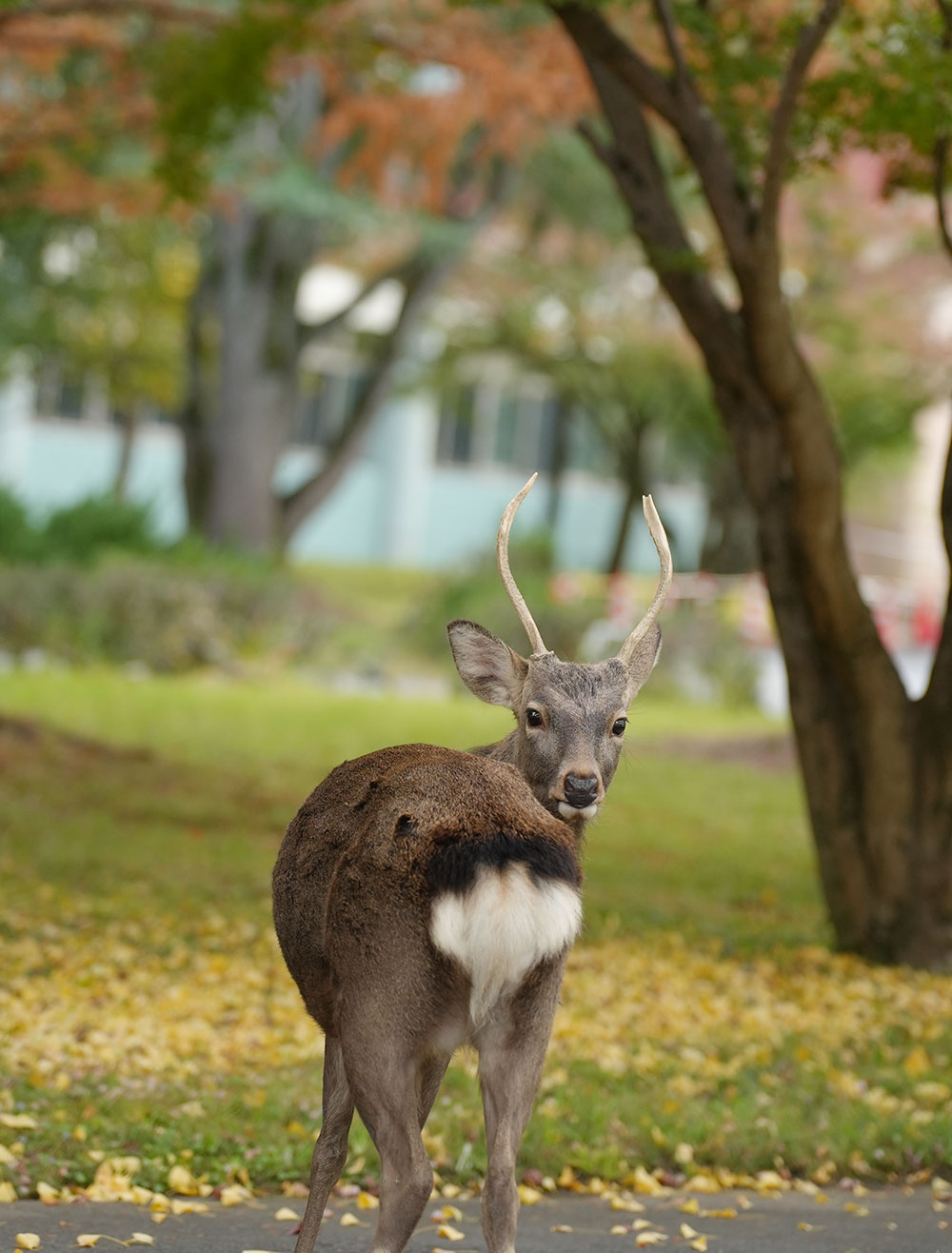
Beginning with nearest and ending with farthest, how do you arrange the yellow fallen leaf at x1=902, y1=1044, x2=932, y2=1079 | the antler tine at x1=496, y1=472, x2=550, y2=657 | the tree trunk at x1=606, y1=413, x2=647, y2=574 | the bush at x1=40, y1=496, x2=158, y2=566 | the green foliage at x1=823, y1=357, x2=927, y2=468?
the antler tine at x1=496, y1=472, x2=550, y2=657 → the yellow fallen leaf at x1=902, y1=1044, x2=932, y2=1079 → the bush at x1=40, y1=496, x2=158, y2=566 → the green foliage at x1=823, y1=357, x2=927, y2=468 → the tree trunk at x1=606, y1=413, x2=647, y2=574

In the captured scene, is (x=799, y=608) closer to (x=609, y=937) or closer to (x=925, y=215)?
(x=609, y=937)

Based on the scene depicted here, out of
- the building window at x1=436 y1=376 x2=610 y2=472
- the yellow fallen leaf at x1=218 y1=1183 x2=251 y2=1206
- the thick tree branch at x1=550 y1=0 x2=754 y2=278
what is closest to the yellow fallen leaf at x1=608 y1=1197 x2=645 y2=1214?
the yellow fallen leaf at x1=218 y1=1183 x2=251 y2=1206

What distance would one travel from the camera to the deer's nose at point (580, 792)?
4027 millimetres

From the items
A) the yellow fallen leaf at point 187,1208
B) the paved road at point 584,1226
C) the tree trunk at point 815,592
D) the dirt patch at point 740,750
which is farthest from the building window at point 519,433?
the yellow fallen leaf at point 187,1208

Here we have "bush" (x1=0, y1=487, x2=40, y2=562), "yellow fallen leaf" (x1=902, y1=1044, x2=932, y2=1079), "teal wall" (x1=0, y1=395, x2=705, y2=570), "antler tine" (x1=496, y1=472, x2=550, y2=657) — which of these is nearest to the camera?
"antler tine" (x1=496, y1=472, x2=550, y2=657)

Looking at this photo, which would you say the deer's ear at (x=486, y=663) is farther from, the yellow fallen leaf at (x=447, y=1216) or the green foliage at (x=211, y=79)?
the green foliage at (x=211, y=79)

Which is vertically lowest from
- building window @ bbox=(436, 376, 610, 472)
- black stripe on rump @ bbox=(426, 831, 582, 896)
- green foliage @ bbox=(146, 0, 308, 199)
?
black stripe on rump @ bbox=(426, 831, 582, 896)

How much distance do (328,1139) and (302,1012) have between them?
289 cm

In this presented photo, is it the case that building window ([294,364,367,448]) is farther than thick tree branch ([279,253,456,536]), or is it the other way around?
building window ([294,364,367,448])

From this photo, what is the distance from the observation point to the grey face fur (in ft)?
13.4

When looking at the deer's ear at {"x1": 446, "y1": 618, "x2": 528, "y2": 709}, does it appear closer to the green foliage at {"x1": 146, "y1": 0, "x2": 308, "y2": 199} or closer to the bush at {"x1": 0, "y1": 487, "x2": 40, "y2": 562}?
the green foliage at {"x1": 146, "y1": 0, "x2": 308, "y2": 199}

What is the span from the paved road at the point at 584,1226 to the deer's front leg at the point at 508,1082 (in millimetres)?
1293

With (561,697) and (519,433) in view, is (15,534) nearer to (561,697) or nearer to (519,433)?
(561,697)

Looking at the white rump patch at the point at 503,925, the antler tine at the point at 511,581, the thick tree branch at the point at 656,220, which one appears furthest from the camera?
the thick tree branch at the point at 656,220
